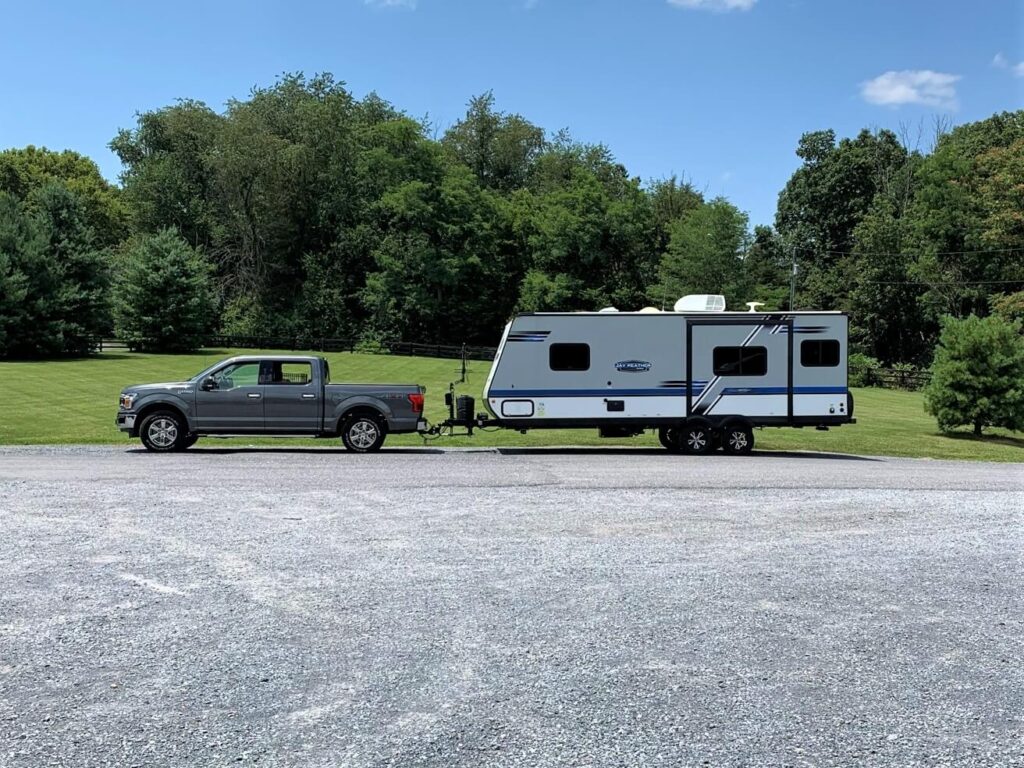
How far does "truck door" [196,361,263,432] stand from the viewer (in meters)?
17.5

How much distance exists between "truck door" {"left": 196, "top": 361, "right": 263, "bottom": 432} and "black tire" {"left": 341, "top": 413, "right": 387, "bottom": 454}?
5.79ft

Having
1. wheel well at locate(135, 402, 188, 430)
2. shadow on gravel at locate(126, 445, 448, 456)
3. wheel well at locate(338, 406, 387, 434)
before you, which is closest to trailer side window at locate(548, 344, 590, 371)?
shadow on gravel at locate(126, 445, 448, 456)

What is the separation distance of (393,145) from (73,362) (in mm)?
32368

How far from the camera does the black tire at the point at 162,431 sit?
57.6 feet

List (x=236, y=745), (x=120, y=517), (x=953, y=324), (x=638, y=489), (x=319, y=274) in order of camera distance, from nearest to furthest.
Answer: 1. (x=236, y=745)
2. (x=120, y=517)
3. (x=638, y=489)
4. (x=953, y=324)
5. (x=319, y=274)

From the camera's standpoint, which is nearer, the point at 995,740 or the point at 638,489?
the point at 995,740

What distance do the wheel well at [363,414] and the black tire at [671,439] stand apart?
19.5 ft

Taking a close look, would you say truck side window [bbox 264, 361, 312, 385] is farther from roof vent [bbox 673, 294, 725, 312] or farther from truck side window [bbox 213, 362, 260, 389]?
roof vent [bbox 673, 294, 725, 312]

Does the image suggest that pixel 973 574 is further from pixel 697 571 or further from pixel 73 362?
pixel 73 362

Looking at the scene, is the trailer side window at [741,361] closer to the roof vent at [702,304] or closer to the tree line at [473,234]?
the roof vent at [702,304]

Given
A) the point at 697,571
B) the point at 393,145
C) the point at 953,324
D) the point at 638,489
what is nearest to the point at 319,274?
the point at 393,145

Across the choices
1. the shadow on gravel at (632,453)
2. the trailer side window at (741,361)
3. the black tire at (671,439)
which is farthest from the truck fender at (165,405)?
A: the trailer side window at (741,361)

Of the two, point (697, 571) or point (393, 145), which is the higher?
point (393, 145)

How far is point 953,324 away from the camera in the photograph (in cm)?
2805
